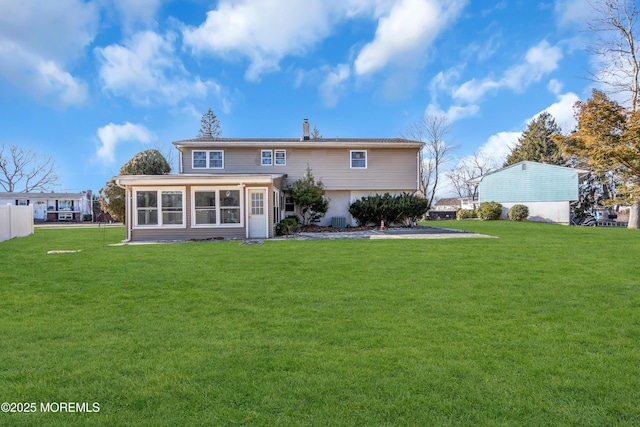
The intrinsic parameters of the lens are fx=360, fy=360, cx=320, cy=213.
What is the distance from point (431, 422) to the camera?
240 centimetres

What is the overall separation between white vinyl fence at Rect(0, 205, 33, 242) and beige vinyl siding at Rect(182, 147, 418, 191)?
8379 mm

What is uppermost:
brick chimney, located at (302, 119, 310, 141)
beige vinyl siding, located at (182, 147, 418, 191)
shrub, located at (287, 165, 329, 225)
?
brick chimney, located at (302, 119, 310, 141)

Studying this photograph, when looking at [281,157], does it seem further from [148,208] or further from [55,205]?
[55,205]

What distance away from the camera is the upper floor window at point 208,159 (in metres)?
21.0

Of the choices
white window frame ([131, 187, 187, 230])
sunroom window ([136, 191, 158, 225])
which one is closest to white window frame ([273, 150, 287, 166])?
white window frame ([131, 187, 187, 230])

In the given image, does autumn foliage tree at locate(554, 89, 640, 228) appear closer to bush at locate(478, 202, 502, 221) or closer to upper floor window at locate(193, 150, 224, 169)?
bush at locate(478, 202, 502, 221)

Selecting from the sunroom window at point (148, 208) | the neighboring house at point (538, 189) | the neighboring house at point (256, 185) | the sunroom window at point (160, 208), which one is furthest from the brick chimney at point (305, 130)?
the neighboring house at point (538, 189)

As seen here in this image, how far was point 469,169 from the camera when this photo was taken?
54.5 meters

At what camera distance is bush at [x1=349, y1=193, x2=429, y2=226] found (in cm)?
2069

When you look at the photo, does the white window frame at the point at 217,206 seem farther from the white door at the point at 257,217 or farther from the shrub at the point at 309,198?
the shrub at the point at 309,198

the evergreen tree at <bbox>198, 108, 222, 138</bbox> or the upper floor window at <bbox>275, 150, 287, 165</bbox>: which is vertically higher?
the evergreen tree at <bbox>198, 108, 222, 138</bbox>

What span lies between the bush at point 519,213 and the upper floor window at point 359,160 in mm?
15885

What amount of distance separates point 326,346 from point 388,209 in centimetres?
1750

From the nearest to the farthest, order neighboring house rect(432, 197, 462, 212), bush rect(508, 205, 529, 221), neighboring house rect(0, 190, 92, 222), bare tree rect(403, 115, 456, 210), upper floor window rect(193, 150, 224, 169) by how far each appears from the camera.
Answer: upper floor window rect(193, 150, 224, 169)
bush rect(508, 205, 529, 221)
bare tree rect(403, 115, 456, 210)
neighboring house rect(0, 190, 92, 222)
neighboring house rect(432, 197, 462, 212)
